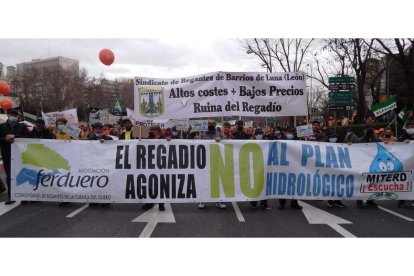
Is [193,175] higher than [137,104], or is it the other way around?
[137,104]

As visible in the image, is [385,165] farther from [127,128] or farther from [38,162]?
[38,162]

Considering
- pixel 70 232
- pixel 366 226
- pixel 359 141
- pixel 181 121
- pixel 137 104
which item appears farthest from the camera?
pixel 181 121

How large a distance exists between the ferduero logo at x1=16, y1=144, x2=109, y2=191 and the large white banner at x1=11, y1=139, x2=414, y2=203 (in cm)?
2

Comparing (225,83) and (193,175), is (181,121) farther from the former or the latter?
(193,175)

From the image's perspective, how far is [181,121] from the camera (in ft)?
41.9

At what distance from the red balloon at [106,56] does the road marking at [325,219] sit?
849cm

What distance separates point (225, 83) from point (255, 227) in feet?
12.6

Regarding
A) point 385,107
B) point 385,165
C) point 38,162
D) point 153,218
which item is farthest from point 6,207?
point 385,107

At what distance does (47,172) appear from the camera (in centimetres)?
762

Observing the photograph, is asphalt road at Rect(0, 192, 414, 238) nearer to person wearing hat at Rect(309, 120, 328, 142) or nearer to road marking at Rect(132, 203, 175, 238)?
road marking at Rect(132, 203, 175, 238)

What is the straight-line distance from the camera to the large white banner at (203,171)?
24.4 ft

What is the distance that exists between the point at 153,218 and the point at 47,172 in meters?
2.61

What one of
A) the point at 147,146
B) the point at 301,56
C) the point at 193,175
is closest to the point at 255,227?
the point at 193,175

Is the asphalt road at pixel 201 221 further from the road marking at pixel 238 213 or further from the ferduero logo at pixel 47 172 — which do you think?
the ferduero logo at pixel 47 172
